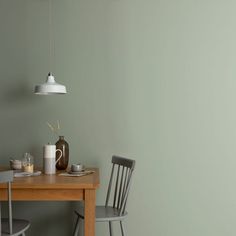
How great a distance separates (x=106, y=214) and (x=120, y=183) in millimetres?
313

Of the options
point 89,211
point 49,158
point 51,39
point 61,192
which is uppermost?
point 51,39

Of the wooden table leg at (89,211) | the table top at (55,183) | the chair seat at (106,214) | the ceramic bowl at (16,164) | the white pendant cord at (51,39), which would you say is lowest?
the chair seat at (106,214)

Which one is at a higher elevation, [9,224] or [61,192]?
[61,192]

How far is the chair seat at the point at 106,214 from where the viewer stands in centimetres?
288

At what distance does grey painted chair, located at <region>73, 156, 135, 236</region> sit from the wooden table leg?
0.67ft

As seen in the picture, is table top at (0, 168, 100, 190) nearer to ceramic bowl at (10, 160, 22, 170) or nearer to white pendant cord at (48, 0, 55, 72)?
ceramic bowl at (10, 160, 22, 170)

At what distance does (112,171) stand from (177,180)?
0.55 m

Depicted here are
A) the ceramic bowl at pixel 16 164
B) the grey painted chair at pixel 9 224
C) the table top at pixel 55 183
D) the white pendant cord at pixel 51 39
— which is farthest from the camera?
the white pendant cord at pixel 51 39

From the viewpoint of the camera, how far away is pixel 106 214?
2967mm

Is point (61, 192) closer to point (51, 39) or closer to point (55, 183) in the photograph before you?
point (55, 183)

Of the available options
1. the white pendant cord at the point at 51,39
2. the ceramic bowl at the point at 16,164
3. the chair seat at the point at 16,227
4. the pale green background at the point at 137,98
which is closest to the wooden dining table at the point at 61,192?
the chair seat at the point at 16,227

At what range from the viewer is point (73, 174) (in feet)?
9.55

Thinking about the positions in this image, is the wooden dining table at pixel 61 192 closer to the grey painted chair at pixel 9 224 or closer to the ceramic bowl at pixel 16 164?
the grey painted chair at pixel 9 224

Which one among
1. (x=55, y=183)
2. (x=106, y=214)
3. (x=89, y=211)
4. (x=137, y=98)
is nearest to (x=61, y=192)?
(x=55, y=183)
